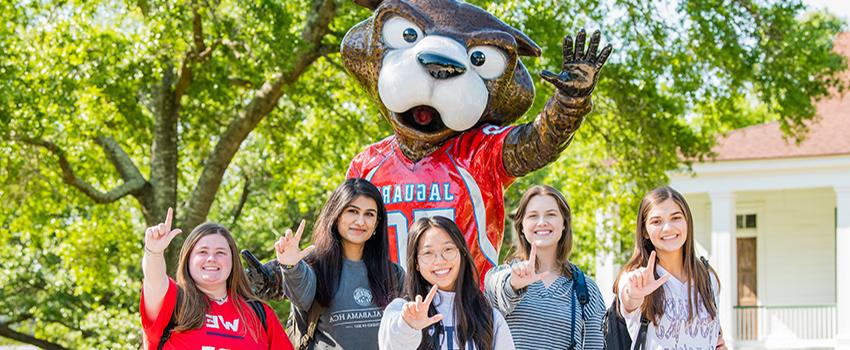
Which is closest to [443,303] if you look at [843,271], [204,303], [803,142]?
[204,303]

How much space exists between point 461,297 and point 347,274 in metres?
0.70

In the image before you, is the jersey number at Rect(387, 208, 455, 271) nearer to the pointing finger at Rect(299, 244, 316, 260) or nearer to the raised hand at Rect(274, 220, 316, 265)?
the pointing finger at Rect(299, 244, 316, 260)

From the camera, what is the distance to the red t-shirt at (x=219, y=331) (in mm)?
4211

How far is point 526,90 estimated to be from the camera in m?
5.39

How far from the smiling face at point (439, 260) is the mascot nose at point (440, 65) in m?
1.14

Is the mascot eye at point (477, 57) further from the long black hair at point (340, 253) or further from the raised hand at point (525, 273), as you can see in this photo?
the raised hand at point (525, 273)

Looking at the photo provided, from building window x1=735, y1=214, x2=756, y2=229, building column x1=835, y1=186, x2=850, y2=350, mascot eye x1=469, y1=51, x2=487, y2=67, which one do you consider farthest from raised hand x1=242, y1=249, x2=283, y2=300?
building window x1=735, y1=214, x2=756, y2=229

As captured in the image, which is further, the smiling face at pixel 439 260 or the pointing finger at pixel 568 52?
the pointing finger at pixel 568 52

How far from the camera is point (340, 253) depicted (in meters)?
4.51

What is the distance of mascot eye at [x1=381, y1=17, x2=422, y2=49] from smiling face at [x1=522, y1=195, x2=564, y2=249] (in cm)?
108

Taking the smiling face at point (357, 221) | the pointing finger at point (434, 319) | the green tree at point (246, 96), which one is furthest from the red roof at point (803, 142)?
the pointing finger at point (434, 319)

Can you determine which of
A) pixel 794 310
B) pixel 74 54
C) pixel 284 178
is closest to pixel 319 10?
pixel 74 54

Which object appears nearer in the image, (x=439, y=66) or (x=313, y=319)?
(x=313, y=319)

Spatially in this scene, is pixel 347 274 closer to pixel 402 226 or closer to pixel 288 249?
pixel 288 249
